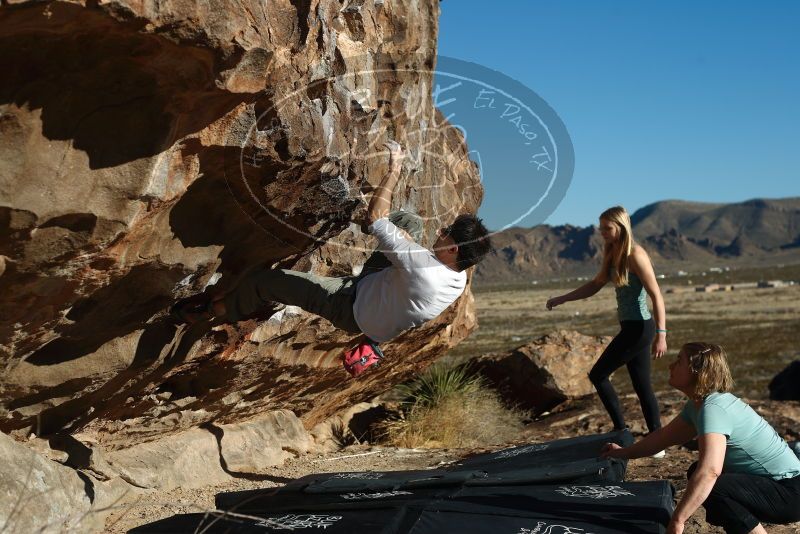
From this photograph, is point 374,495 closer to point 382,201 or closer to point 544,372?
point 382,201

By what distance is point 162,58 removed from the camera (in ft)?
13.5

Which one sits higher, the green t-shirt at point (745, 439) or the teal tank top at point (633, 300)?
the teal tank top at point (633, 300)

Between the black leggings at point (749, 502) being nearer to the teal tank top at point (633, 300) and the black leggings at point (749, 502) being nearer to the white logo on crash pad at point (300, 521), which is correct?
the white logo on crash pad at point (300, 521)

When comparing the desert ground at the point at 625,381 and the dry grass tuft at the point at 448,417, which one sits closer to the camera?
the desert ground at the point at 625,381

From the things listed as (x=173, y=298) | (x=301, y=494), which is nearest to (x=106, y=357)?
(x=173, y=298)

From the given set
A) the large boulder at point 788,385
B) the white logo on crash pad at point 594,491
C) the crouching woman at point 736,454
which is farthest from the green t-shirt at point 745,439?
the large boulder at point 788,385

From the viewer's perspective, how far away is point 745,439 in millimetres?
4629

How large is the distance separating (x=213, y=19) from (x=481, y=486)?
123 inches

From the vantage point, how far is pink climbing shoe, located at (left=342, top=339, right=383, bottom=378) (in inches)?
219

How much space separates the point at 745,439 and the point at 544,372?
8084mm

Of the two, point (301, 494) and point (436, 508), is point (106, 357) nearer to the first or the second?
point (301, 494)

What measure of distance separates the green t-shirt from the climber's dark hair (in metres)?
1.38

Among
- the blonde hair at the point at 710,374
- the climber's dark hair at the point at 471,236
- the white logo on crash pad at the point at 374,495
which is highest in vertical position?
the climber's dark hair at the point at 471,236

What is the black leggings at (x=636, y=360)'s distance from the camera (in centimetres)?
697
